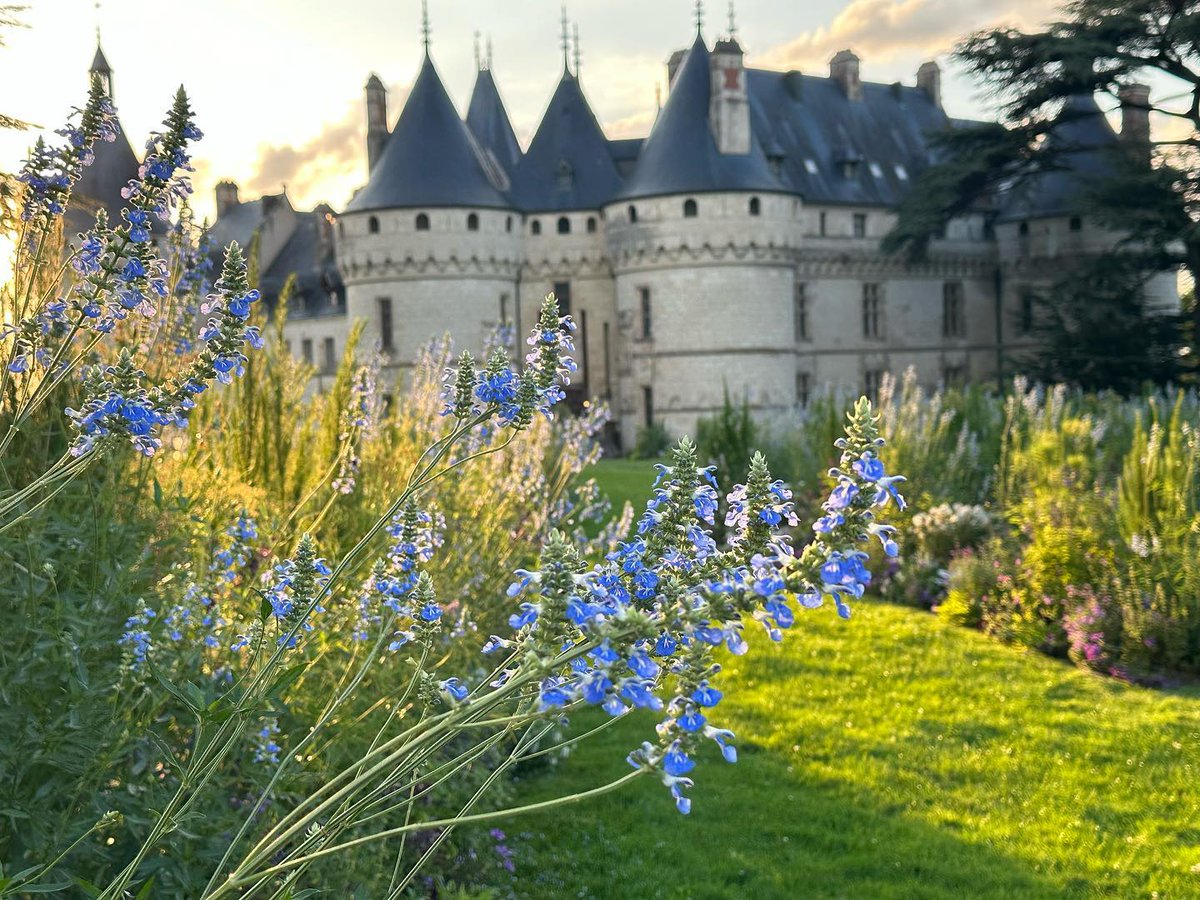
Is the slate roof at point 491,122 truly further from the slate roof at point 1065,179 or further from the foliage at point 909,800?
the foliage at point 909,800

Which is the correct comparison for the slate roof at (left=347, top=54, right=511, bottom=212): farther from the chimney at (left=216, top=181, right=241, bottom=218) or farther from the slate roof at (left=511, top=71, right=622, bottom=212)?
the chimney at (left=216, top=181, right=241, bottom=218)

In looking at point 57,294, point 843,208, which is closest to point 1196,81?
point 843,208

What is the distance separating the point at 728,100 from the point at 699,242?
3268mm

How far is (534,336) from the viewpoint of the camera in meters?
2.40

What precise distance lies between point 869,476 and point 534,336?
3.43 feet

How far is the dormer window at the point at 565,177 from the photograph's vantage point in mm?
29312

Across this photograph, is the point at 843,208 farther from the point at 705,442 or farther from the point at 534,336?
the point at 534,336

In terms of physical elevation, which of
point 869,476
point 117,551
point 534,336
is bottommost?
point 117,551

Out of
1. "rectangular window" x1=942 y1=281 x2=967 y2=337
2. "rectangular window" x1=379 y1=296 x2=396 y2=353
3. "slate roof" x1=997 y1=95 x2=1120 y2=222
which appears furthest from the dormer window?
"rectangular window" x1=942 y1=281 x2=967 y2=337

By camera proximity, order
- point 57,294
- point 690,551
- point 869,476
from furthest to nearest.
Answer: point 57,294
point 690,551
point 869,476

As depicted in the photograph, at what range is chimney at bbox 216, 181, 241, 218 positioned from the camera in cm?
4350

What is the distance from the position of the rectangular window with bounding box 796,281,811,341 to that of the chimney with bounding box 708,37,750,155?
20.3 feet

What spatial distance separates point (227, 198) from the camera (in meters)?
43.8

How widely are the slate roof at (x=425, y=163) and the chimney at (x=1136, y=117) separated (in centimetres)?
1407
